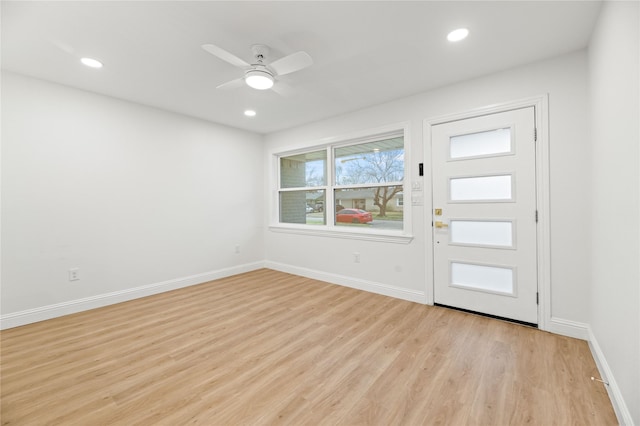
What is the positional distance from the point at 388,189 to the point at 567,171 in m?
1.86

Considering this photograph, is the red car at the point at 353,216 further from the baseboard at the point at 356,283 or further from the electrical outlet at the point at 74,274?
the electrical outlet at the point at 74,274

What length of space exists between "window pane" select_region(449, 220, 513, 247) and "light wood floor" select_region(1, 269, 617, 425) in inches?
32.0

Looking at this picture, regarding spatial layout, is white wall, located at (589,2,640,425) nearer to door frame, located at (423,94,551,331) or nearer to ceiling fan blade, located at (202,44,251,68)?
door frame, located at (423,94,551,331)

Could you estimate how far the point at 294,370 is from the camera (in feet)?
6.44

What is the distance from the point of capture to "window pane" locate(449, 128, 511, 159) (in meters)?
2.72

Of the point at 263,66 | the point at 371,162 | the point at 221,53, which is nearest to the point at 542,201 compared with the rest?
the point at 371,162

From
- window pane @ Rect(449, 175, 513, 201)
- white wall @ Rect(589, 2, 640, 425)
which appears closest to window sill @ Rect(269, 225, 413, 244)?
window pane @ Rect(449, 175, 513, 201)

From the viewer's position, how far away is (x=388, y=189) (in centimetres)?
374

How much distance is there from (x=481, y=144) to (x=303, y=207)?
117 inches

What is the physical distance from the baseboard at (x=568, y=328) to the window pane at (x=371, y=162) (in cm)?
216

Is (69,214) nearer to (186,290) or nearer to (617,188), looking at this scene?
(186,290)

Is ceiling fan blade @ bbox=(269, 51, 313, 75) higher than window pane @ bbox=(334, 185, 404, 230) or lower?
higher

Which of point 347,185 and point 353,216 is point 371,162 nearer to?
point 347,185

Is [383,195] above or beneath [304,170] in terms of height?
beneath
